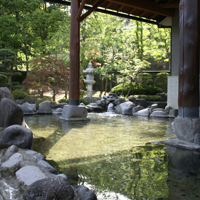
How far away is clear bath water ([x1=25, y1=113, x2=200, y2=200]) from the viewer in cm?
215

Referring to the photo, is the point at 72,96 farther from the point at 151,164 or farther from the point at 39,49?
→ the point at 39,49

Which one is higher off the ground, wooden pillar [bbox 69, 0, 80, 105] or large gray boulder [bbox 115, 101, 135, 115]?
wooden pillar [bbox 69, 0, 80, 105]

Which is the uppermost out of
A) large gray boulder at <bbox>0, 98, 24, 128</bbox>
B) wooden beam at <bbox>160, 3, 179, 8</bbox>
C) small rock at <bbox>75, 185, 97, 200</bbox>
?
wooden beam at <bbox>160, 3, 179, 8</bbox>

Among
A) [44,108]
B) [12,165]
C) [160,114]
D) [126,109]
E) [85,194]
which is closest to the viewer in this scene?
[85,194]

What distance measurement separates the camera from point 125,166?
2.85m

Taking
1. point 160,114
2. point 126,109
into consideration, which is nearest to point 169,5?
point 160,114

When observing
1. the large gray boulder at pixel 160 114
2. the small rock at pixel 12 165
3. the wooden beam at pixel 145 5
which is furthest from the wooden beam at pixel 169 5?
the small rock at pixel 12 165

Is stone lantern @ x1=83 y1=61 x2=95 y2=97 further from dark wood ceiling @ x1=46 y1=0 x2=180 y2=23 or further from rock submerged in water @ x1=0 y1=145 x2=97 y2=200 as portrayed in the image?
rock submerged in water @ x1=0 y1=145 x2=97 y2=200

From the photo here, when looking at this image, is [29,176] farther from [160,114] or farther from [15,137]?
[160,114]

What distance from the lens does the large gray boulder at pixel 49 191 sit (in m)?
1.60

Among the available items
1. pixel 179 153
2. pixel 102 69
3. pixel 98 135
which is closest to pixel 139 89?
pixel 102 69

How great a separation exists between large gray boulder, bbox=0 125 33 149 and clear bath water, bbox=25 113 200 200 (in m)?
0.42

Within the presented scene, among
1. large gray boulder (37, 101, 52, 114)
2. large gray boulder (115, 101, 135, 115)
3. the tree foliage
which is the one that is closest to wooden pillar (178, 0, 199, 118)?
large gray boulder (115, 101, 135, 115)

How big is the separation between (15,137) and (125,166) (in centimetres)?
168
